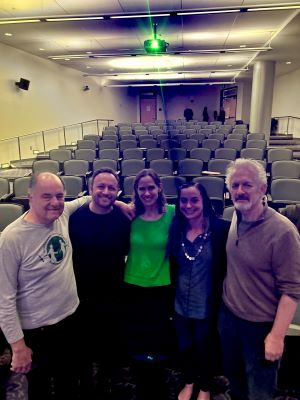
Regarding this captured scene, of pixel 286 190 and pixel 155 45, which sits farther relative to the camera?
pixel 155 45

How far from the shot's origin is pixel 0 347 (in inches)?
100

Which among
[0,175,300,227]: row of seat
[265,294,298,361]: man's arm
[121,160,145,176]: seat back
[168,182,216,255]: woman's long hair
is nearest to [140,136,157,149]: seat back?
[121,160,145,176]: seat back

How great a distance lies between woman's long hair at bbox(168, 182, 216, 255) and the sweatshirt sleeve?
2.81ft

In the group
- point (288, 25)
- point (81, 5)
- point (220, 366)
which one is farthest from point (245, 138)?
point (220, 366)

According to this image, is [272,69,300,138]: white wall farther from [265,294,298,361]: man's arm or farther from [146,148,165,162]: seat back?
[265,294,298,361]: man's arm

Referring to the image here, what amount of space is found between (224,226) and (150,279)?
56 centimetres

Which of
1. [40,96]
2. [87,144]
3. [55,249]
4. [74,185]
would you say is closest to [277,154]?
[74,185]

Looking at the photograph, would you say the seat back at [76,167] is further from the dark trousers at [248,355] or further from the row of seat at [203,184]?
the dark trousers at [248,355]

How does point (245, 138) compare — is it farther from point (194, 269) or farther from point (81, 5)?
point (194, 269)

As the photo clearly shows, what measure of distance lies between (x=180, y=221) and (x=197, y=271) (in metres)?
0.31

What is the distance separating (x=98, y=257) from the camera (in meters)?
2.00

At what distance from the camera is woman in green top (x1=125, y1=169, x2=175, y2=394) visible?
1.94m

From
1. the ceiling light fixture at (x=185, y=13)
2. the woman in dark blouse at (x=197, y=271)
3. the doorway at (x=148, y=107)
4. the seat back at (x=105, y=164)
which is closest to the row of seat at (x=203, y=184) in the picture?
the seat back at (x=105, y=164)

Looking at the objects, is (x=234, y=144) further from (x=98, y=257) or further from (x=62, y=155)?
(x=98, y=257)
